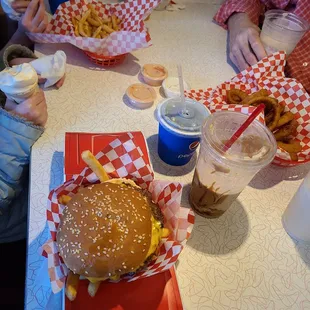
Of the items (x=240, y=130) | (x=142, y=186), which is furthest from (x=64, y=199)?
(x=240, y=130)

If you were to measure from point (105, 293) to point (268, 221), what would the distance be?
0.58 metres

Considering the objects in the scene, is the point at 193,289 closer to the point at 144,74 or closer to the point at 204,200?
the point at 204,200

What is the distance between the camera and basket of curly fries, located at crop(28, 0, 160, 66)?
1.45 metres

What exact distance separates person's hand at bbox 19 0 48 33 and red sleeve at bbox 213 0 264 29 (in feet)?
3.34

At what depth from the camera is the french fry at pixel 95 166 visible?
0.86 meters

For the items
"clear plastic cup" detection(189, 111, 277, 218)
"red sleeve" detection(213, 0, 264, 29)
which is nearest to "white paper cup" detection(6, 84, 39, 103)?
"clear plastic cup" detection(189, 111, 277, 218)

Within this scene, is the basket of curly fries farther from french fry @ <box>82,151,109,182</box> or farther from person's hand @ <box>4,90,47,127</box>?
french fry @ <box>82,151,109,182</box>

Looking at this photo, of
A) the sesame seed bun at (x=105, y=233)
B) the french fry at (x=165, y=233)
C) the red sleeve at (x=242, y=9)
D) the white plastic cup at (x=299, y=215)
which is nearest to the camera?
the sesame seed bun at (x=105, y=233)

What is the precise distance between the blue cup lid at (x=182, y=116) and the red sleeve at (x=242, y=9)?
40.8 inches

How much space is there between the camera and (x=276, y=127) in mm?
1231

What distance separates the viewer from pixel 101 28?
59.9 inches

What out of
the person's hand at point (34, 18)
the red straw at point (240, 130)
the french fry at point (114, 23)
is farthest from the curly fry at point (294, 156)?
the person's hand at point (34, 18)

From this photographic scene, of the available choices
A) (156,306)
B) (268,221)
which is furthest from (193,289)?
(268,221)

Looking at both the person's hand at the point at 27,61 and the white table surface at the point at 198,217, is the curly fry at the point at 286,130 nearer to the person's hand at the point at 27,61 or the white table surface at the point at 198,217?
the white table surface at the point at 198,217
